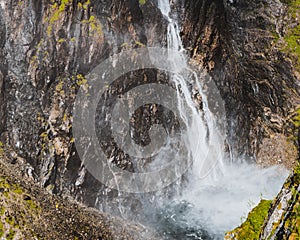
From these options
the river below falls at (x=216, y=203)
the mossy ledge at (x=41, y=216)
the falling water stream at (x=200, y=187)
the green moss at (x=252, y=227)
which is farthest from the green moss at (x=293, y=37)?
the green moss at (x=252, y=227)

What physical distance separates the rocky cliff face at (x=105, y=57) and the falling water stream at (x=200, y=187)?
0.83 m

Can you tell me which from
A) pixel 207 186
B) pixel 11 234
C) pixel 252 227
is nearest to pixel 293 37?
pixel 207 186

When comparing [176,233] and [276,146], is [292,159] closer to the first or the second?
[276,146]

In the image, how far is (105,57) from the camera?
14969mm

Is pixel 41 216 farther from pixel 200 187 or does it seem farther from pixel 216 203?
pixel 200 187

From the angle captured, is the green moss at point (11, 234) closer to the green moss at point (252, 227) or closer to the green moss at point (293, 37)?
the green moss at point (252, 227)

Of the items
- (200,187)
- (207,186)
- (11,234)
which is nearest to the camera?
(11,234)

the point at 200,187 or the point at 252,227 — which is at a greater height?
the point at 200,187

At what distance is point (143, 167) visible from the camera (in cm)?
1642

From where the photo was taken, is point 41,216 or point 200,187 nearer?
point 41,216

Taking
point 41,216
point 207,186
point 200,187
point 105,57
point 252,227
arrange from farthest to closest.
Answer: point 207,186, point 200,187, point 105,57, point 41,216, point 252,227

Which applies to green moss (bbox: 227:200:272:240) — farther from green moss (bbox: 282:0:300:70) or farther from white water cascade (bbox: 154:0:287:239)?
green moss (bbox: 282:0:300:70)

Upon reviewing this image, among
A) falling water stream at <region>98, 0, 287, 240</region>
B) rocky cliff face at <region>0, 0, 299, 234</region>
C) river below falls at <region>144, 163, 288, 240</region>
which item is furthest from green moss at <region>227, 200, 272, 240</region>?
rocky cliff face at <region>0, 0, 299, 234</region>

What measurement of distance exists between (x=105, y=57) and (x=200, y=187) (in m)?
8.03
